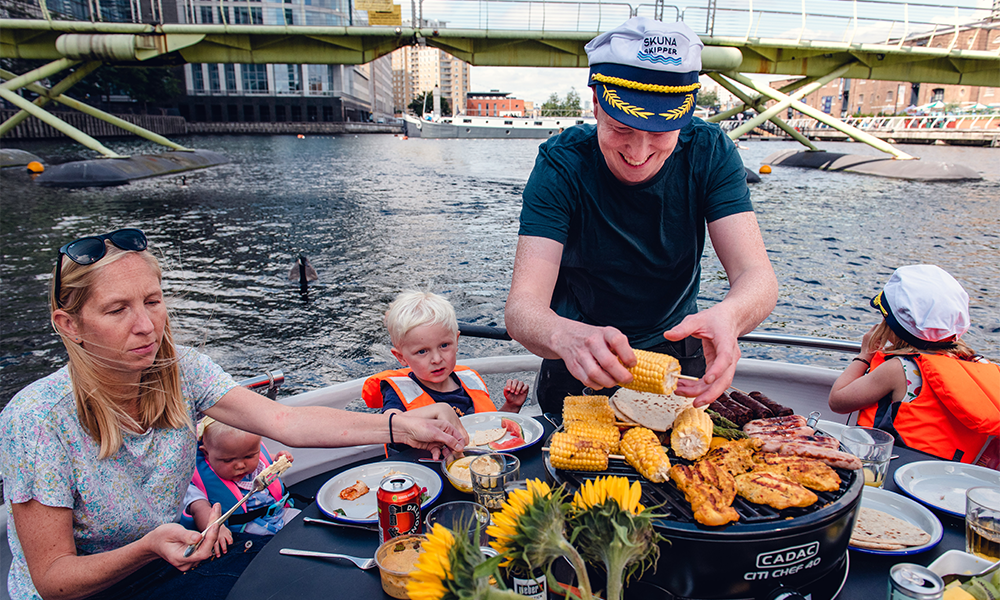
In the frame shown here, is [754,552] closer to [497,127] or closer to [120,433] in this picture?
[120,433]

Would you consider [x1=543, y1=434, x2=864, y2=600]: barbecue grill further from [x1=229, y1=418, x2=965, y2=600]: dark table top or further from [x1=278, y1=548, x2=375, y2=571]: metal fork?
[x1=278, y1=548, x2=375, y2=571]: metal fork

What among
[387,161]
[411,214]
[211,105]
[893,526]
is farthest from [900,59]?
[211,105]

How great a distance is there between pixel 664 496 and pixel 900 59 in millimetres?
35107

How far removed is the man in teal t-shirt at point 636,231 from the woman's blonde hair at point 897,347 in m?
1.11

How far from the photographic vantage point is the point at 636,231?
117 inches

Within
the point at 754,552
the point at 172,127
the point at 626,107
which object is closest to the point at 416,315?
the point at 626,107

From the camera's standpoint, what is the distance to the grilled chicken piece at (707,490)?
1426 millimetres

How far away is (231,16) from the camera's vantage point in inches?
2965

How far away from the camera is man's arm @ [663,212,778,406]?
185 cm

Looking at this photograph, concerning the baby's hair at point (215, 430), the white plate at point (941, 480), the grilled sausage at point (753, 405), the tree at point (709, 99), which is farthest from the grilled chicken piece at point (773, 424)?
the tree at point (709, 99)

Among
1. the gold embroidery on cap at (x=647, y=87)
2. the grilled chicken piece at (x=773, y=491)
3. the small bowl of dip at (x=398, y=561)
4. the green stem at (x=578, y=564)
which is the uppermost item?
the gold embroidery on cap at (x=647, y=87)

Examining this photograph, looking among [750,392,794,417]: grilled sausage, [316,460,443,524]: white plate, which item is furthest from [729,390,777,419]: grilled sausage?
[316,460,443,524]: white plate

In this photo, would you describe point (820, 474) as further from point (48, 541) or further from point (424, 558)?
point (48, 541)

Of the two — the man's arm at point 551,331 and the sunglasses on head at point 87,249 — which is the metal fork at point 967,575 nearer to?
the man's arm at point 551,331
